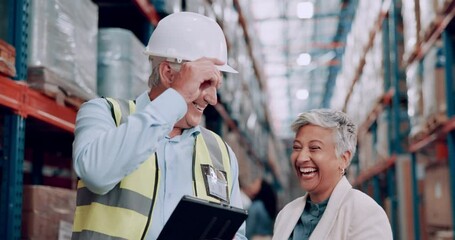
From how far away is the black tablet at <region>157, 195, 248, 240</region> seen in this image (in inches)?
66.6

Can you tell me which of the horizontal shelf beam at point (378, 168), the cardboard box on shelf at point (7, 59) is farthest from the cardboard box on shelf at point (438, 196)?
the cardboard box on shelf at point (7, 59)

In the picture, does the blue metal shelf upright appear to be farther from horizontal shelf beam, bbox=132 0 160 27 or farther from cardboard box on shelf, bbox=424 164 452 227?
cardboard box on shelf, bbox=424 164 452 227

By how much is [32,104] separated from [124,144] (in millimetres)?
1346

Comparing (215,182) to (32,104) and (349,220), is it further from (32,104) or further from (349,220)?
(32,104)

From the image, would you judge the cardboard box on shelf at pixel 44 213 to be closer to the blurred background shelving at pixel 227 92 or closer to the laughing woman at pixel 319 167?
the blurred background shelving at pixel 227 92

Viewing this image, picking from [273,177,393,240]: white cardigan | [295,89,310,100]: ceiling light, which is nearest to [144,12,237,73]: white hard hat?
[273,177,393,240]: white cardigan

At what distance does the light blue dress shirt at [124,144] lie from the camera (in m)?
1.69

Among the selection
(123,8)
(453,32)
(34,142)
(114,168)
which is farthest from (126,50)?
(453,32)

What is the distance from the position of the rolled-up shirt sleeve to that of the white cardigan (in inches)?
35.3

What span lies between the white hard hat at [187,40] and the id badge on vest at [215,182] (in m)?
0.35

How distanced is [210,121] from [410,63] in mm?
2336

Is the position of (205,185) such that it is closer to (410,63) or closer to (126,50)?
(126,50)

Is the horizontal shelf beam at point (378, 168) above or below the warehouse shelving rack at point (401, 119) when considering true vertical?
below

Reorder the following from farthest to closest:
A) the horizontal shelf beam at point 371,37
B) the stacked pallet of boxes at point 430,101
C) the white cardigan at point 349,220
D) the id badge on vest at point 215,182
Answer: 1. the horizontal shelf beam at point 371,37
2. the stacked pallet of boxes at point 430,101
3. the white cardigan at point 349,220
4. the id badge on vest at point 215,182
